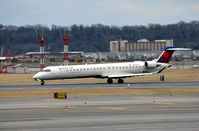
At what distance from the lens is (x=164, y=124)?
843 inches

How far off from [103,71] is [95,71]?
3.63 feet

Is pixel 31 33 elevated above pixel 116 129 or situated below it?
above

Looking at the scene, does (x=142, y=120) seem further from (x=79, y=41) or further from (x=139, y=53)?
(x=79, y=41)

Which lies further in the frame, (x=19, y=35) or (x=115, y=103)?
(x=19, y=35)

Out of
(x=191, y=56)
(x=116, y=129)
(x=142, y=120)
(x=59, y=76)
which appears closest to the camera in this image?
(x=116, y=129)

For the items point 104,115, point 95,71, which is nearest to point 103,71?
point 95,71

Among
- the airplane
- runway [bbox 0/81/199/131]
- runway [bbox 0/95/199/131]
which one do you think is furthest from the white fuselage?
runway [bbox 0/95/199/131]

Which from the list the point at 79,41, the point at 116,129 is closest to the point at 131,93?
the point at 116,129

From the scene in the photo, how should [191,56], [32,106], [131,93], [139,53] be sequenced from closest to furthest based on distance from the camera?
[32,106] < [131,93] < [191,56] < [139,53]

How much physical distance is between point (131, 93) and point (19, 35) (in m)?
165

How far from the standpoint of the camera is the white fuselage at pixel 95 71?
5525cm

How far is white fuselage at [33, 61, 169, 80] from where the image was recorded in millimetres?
55250

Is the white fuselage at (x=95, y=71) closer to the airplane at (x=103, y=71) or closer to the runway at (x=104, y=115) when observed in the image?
the airplane at (x=103, y=71)

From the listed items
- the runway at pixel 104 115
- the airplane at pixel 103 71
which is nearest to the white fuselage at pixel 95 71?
the airplane at pixel 103 71
